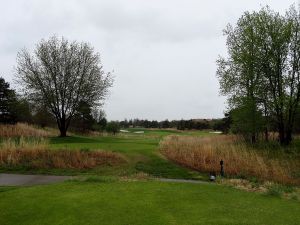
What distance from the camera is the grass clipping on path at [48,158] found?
20.9m

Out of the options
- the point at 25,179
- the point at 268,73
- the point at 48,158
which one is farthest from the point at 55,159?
the point at 268,73

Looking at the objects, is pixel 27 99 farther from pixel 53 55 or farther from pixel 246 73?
pixel 246 73

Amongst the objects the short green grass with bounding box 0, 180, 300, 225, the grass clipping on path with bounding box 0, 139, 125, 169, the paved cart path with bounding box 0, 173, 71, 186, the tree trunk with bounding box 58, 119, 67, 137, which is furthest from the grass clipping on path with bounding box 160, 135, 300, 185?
the tree trunk with bounding box 58, 119, 67, 137

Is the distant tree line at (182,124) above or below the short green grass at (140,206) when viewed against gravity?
above

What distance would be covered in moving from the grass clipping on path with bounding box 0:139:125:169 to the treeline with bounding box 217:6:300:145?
1387 centimetres

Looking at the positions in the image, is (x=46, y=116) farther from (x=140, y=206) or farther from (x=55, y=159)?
(x=140, y=206)

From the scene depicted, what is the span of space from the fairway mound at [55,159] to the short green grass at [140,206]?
20.8ft

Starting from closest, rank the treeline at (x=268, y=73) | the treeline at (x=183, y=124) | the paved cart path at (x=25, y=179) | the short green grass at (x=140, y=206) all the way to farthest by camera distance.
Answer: the short green grass at (x=140, y=206)
the paved cart path at (x=25, y=179)
the treeline at (x=268, y=73)
the treeline at (x=183, y=124)

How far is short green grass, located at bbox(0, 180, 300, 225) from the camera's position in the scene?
31.9ft

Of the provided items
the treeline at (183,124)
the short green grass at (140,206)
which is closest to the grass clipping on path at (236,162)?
the short green grass at (140,206)

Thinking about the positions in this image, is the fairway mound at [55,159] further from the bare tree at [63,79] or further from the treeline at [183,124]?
the treeline at [183,124]

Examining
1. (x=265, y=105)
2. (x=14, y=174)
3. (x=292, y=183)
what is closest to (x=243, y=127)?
(x=265, y=105)

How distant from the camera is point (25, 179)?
17703 mm

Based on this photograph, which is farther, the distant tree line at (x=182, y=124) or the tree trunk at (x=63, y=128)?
the distant tree line at (x=182, y=124)
